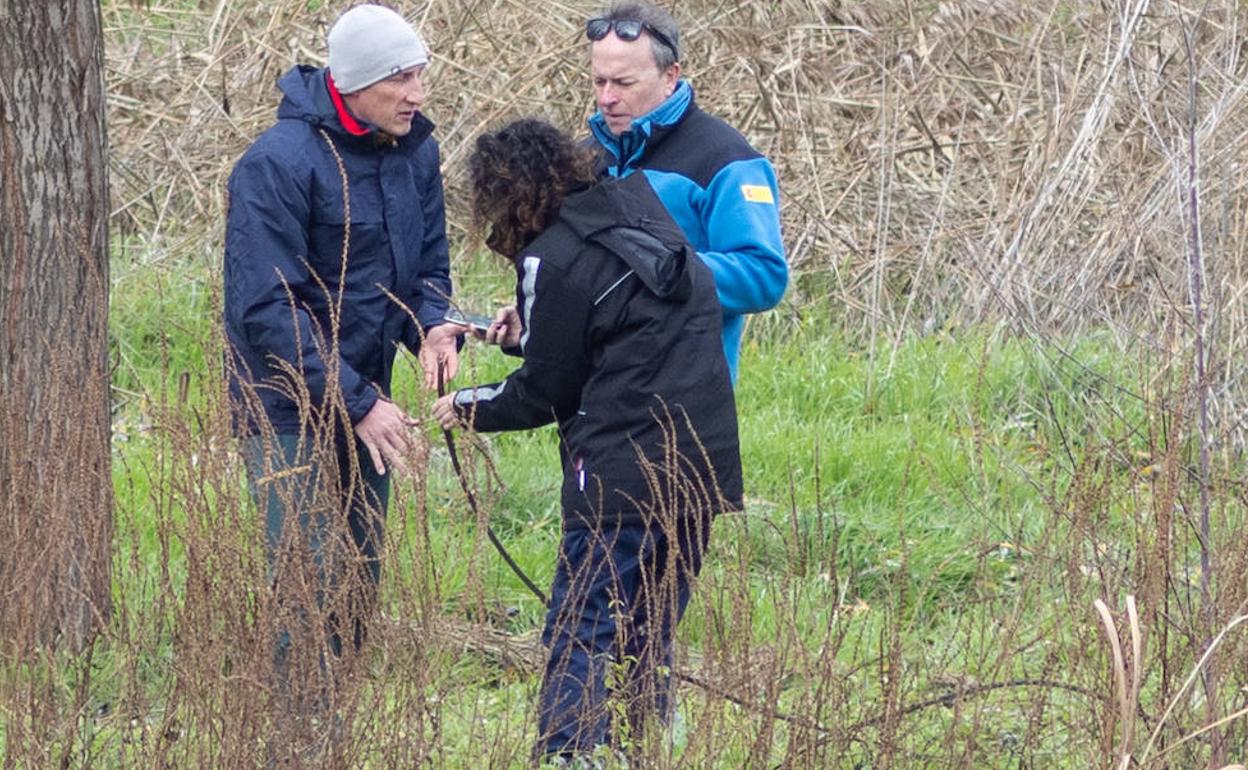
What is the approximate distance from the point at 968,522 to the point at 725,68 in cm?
369

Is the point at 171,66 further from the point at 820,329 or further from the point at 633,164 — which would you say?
the point at 633,164

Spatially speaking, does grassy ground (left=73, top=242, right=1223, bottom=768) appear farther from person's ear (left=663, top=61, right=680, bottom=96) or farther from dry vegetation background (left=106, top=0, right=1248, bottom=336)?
person's ear (left=663, top=61, right=680, bottom=96)

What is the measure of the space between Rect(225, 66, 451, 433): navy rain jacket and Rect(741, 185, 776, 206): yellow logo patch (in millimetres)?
854

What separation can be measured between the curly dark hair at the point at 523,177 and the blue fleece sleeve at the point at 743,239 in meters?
0.50

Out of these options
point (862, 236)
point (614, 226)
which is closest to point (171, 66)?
point (862, 236)

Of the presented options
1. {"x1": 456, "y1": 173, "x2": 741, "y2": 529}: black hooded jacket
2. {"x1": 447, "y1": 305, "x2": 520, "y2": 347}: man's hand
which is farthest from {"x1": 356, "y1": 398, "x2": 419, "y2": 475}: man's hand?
{"x1": 456, "y1": 173, "x2": 741, "y2": 529}: black hooded jacket

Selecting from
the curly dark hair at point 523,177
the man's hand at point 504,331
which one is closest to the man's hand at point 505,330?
the man's hand at point 504,331

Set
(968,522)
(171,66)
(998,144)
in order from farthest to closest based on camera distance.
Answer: (171,66) → (998,144) → (968,522)

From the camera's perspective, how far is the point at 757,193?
179 inches

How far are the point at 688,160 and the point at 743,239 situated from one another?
0.89 feet

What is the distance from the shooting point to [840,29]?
30.6ft

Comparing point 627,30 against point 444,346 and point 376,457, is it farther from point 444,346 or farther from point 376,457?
point 376,457

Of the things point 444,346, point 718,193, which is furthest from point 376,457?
point 718,193

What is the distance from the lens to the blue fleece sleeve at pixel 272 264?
4.28m
